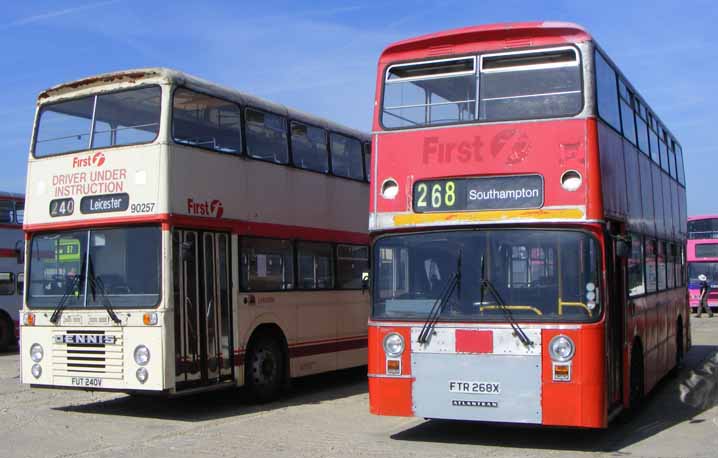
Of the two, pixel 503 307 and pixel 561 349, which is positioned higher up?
pixel 503 307

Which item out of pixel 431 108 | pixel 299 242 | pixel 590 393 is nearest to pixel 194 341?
pixel 299 242

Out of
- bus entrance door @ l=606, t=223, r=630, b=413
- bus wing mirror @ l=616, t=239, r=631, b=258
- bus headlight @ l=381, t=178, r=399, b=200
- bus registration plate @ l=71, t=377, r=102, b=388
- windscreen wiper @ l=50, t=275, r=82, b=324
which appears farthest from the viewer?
windscreen wiper @ l=50, t=275, r=82, b=324

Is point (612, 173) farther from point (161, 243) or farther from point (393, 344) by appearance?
point (161, 243)

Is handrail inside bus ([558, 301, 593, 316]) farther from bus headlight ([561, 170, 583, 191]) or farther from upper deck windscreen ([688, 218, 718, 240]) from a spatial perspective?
upper deck windscreen ([688, 218, 718, 240])

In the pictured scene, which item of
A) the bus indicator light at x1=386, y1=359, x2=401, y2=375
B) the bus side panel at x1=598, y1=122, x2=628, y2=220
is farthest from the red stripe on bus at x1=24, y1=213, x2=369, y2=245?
A: the bus side panel at x1=598, y1=122, x2=628, y2=220

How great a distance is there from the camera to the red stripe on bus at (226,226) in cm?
1198

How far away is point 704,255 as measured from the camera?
41.0 m

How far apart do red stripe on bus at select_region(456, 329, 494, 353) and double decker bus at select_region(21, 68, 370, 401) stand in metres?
4.04

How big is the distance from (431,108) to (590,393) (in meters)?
3.56

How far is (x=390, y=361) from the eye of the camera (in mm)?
10070

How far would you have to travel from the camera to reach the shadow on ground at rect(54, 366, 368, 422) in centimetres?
1283

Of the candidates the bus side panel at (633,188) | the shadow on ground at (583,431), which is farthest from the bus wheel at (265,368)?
the bus side panel at (633,188)

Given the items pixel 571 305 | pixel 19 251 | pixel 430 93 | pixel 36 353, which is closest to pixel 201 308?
pixel 36 353

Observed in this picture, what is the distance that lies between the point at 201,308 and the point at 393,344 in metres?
3.56
